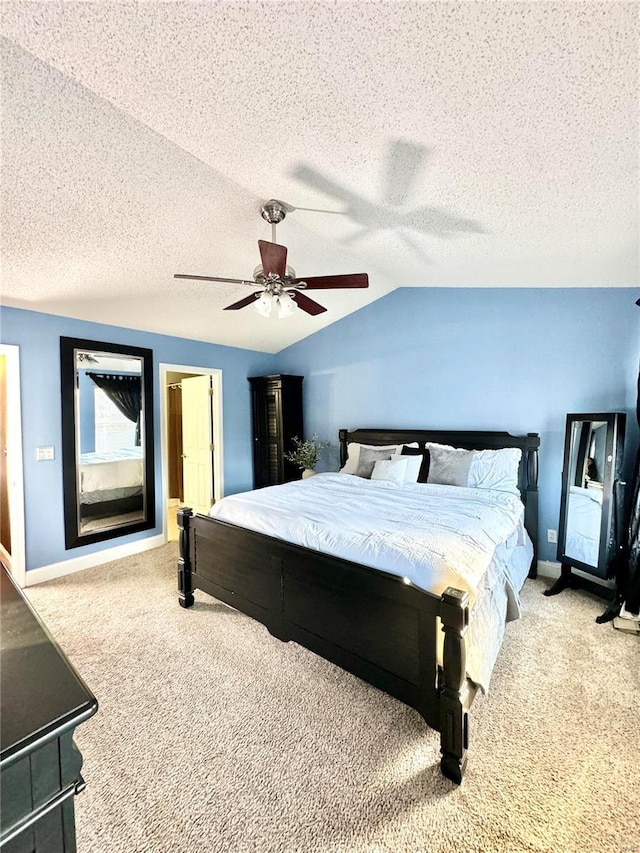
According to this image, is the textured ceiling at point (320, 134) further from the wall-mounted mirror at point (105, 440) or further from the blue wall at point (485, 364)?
the wall-mounted mirror at point (105, 440)

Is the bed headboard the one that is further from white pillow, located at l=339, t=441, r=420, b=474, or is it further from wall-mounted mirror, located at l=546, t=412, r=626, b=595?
wall-mounted mirror, located at l=546, t=412, r=626, b=595

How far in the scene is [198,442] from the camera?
501cm

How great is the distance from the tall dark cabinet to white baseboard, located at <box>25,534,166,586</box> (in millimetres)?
1618

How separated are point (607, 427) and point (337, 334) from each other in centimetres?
313

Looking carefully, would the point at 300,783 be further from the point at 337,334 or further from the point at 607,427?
the point at 337,334

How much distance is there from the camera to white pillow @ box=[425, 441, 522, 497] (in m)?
3.27

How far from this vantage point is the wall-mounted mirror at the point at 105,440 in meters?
3.47

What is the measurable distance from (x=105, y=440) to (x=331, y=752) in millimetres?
3393

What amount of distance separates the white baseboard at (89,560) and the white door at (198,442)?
0.91 metres

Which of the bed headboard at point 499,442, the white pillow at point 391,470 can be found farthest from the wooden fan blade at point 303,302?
the bed headboard at point 499,442

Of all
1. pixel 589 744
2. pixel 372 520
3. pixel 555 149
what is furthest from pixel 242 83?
pixel 589 744

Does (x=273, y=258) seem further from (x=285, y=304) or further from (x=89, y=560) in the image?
(x=89, y=560)

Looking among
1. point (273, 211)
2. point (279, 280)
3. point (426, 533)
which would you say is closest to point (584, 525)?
point (426, 533)

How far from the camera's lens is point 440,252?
2740mm
